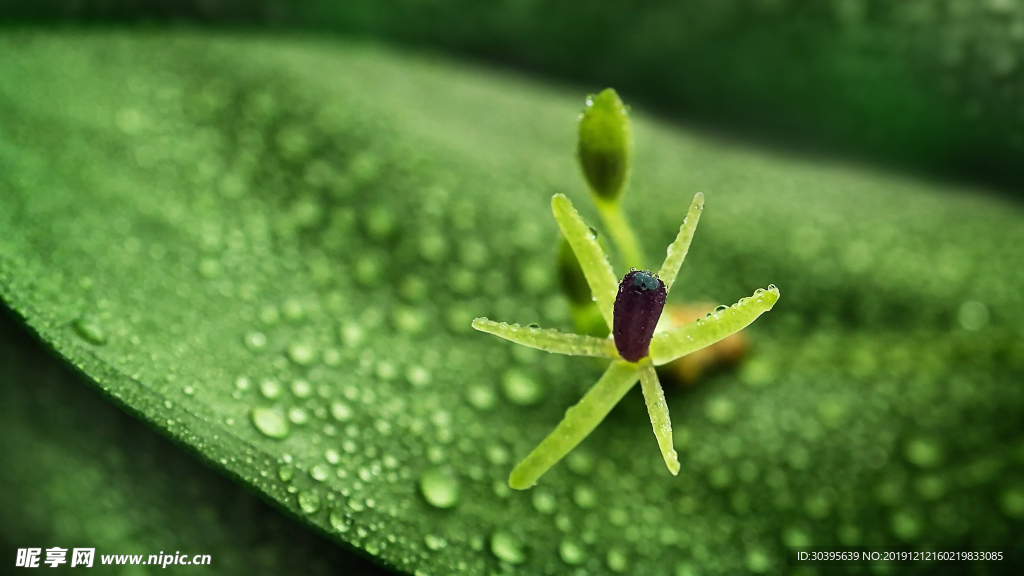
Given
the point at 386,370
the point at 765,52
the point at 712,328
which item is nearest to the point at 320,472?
the point at 386,370

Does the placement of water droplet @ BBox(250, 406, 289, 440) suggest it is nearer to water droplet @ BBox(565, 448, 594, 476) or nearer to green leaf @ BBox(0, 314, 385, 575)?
green leaf @ BBox(0, 314, 385, 575)

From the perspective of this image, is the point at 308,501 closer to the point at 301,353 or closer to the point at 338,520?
the point at 338,520

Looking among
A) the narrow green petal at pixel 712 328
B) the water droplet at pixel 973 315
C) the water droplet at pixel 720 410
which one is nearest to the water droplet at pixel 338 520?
the narrow green petal at pixel 712 328

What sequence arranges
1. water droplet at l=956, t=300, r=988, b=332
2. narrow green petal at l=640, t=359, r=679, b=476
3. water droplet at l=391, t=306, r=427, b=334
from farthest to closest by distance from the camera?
water droplet at l=956, t=300, r=988, b=332
water droplet at l=391, t=306, r=427, b=334
narrow green petal at l=640, t=359, r=679, b=476

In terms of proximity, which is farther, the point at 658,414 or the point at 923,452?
the point at 923,452

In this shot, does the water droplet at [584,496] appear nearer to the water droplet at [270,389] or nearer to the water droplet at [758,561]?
the water droplet at [758,561]

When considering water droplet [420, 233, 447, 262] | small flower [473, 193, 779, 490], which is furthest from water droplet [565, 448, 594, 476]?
water droplet [420, 233, 447, 262]

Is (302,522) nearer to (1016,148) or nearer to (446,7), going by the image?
(446,7)
